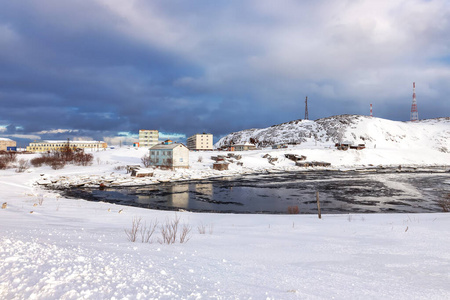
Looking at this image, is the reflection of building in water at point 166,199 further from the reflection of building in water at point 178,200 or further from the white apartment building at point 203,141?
the white apartment building at point 203,141

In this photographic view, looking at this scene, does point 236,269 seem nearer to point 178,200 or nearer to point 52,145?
point 178,200

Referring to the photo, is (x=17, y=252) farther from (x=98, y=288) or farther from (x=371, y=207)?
(x=371, y=207)

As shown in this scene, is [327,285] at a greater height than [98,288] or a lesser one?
lesser

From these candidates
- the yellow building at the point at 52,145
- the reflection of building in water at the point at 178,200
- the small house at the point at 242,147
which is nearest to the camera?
the reflection of building in water at the point at 178,200

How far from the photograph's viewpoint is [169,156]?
48.8m

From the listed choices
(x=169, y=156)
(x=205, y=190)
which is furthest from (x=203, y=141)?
(x=205, y=190)

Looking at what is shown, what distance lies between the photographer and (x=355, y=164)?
72875mm

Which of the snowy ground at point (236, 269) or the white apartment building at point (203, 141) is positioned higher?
the white apartment building at point (203, 141)

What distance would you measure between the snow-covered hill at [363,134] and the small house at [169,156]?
88713mm

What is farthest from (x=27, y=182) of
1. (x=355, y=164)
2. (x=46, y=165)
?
(x=355, y=164)

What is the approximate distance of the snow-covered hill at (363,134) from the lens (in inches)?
5281

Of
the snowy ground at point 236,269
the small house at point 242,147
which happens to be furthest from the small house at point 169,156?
the small house at point 242,147

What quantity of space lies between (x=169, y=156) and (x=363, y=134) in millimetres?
130671

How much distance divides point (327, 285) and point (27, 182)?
129 ft
